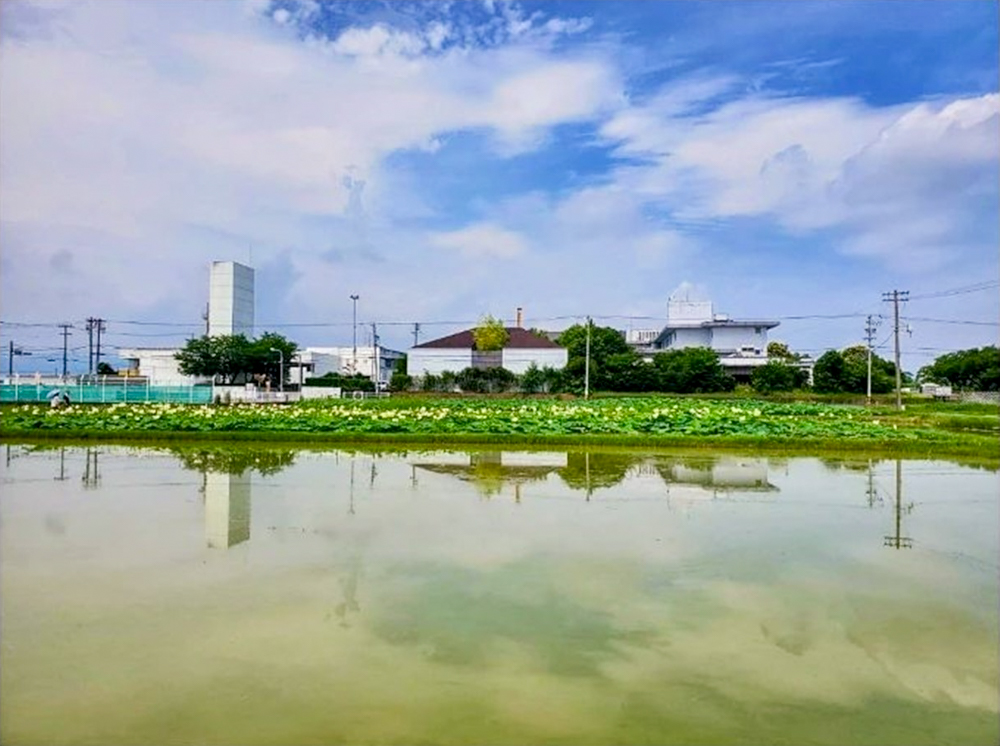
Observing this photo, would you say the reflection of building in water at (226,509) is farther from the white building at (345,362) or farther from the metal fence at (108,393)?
the white building at (345,362)

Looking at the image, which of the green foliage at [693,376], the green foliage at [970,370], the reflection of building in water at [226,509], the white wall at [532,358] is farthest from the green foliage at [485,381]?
the reflection of building in water at [226,509]

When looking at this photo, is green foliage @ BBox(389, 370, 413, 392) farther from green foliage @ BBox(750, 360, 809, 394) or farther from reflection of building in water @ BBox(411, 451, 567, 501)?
reflection of building in water @ BBox(411, 451, 567, 501)

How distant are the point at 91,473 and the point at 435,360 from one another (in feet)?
133

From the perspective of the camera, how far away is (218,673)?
461 centimetres

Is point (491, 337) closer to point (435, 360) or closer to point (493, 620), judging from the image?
point (435, 360)

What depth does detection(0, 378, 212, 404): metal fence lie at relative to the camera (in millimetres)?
34469

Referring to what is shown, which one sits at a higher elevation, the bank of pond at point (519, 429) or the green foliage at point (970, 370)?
the green foliage at point (970, 370)

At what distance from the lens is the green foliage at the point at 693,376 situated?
46469 mm

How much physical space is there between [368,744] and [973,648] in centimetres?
384

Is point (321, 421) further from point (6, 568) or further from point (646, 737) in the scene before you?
point (646, 737)

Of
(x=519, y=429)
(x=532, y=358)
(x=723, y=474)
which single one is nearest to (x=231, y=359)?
(x=532, y=358)

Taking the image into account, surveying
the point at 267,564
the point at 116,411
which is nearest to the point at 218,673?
the point at 267,564

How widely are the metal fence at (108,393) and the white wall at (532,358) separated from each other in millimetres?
Result: 21981

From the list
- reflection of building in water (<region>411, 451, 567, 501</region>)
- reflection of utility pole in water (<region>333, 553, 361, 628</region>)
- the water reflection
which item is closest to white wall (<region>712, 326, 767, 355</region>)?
the water reflection
